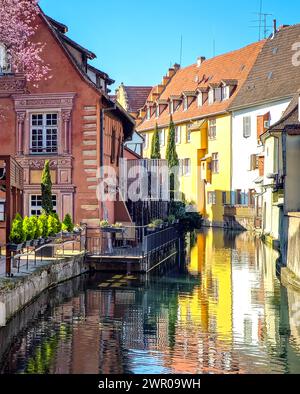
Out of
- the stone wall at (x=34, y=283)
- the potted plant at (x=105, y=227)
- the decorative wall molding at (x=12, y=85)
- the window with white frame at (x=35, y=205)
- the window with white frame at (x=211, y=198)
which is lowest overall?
the stone wall at (x=34, y=283)

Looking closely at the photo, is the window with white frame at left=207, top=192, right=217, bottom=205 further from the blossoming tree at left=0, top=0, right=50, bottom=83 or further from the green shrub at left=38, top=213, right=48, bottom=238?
the green shrub at left=38, top=213, right=48, bottom=238

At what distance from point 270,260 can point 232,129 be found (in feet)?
108

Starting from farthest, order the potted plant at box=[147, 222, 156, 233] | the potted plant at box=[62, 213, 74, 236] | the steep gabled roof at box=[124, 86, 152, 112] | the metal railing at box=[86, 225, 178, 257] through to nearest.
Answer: the steep gabled roof at box=[124, 86, 152, 112] < the potted plant at box=[147, 222, 156, 233] < the metal railing at box=[86, 225, 178, 257] < the potted plant at box=[62, 213, 74, 236]

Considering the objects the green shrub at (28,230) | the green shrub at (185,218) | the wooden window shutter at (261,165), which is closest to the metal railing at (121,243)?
the green shrub at (28,230)

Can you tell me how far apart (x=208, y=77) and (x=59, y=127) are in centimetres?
4688

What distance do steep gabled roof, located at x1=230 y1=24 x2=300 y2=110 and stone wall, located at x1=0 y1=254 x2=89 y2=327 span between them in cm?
3540

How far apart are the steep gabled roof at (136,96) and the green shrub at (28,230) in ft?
224

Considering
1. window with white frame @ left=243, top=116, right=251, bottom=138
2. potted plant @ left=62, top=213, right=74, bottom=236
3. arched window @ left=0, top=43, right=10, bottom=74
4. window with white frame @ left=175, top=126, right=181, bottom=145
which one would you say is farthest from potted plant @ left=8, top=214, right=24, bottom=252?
window with white frame @ left=175, top=126, right=181, bottom=145

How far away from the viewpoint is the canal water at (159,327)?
1480 cm

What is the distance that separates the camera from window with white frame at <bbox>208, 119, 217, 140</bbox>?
2831 inches

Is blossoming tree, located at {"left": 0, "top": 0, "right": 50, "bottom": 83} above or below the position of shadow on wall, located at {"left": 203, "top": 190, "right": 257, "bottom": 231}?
above

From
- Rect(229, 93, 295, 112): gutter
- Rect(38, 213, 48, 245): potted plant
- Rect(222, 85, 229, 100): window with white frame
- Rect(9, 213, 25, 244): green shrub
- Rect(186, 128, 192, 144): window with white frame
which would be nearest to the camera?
Rect(9, 213, 25, 244): green shrub

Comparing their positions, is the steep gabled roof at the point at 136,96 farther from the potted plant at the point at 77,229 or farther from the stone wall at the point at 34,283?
the stone wall at the point at 34,283

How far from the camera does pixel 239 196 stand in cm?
6738
